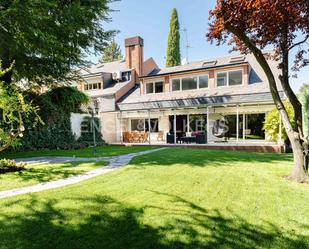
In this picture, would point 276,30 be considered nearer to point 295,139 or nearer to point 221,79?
point 295,139

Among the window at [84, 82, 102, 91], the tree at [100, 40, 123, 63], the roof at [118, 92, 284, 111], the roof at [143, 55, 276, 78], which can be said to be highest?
the tree at [100, 40, 123, 63]

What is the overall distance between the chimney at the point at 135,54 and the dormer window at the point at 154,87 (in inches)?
171

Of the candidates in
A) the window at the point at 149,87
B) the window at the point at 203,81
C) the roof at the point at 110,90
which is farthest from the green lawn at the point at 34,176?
the roof at the point at 110,90

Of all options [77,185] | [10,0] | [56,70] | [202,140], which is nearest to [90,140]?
[56,70]

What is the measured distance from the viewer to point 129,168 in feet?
29.8

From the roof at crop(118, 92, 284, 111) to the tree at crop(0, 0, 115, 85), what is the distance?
8.82m

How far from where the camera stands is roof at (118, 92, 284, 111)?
18.3 meters

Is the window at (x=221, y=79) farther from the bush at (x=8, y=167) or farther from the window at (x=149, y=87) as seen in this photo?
the bush at (x=8, y=167)

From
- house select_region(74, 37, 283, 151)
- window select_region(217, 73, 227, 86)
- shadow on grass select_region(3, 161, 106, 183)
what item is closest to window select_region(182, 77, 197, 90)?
house select_region(74, 37, 283, 151)

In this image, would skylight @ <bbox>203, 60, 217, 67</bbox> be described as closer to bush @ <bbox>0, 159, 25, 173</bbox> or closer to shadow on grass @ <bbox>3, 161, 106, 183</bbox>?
shadow on grass @ <bbox>3, 161, 106, 183</bbox>

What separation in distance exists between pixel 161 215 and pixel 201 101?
17028 millimetres

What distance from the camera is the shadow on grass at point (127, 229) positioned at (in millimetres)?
3906

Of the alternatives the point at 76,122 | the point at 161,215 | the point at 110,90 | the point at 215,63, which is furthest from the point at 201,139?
the point at 161,215

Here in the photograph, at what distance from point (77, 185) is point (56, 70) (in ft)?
34.8
